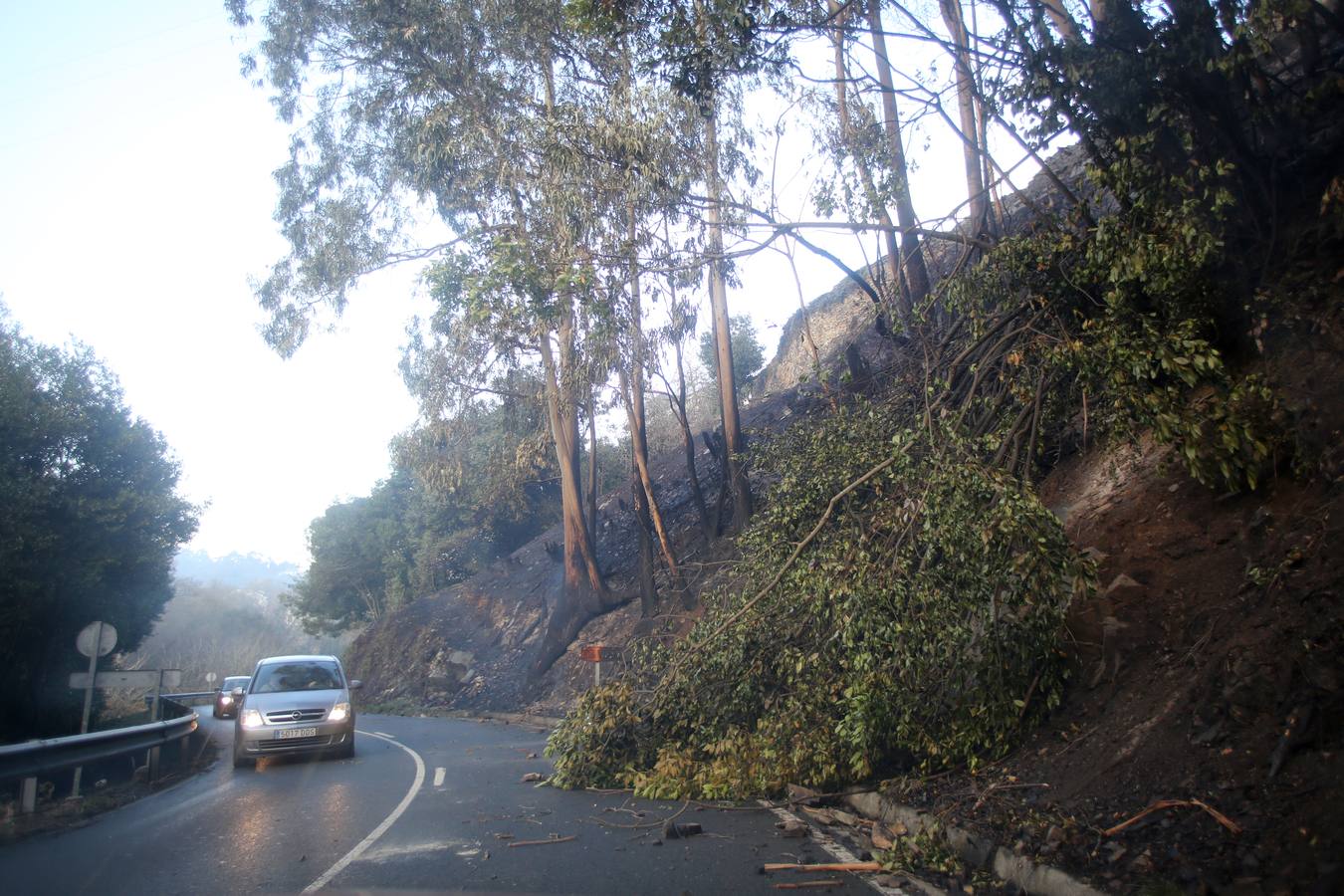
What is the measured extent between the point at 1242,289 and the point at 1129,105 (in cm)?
188

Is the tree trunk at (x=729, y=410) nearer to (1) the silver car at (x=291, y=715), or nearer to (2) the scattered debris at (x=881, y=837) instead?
(1) the silver car at (x=291, y=715)

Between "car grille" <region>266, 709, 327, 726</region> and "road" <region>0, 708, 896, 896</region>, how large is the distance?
5.40 feet

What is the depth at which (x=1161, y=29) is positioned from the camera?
24.3ft

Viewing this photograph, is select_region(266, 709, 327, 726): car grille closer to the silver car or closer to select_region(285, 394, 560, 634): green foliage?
the silver car

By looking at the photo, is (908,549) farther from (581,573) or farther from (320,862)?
(581,573)

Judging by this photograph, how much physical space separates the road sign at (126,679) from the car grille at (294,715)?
2191mm

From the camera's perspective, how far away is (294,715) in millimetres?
13086

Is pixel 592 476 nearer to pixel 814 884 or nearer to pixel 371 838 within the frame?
pixel 371 838

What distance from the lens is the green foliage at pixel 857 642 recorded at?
7379 millimetres

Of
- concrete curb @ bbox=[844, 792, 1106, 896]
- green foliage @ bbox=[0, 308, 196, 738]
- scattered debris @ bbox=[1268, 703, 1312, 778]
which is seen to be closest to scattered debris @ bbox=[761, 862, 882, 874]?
concrete curb @ bbox=[844, 792, 1106, 896]

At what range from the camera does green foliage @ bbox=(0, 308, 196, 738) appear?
16.7 m

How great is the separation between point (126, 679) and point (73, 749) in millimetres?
3926

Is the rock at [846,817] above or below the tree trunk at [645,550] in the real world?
below

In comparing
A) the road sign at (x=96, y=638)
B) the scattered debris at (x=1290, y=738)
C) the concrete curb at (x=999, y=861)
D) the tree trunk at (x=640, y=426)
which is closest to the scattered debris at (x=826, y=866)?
the concrete curb at (x=999, y=861)
